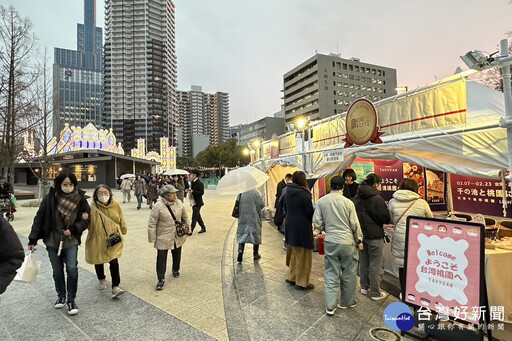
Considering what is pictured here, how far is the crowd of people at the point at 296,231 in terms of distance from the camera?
3.29 meters

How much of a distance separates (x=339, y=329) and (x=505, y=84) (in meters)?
3.28

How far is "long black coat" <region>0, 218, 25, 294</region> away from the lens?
161cm

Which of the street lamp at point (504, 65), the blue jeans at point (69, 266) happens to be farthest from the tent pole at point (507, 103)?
the blue jeans at point (69, 266)

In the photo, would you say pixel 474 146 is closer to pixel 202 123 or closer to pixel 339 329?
pixel 339 329

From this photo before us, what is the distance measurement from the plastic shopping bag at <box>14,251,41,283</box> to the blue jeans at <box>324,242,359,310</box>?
11.2ft

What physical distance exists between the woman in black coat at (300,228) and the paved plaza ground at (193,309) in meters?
0.28

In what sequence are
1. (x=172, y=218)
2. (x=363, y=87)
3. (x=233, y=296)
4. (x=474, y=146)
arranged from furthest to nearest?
(x=363, y=87) → (x=172, y=218) → (x=233, y=296) → (x=474, y=146)

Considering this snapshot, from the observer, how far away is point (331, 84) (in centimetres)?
8269

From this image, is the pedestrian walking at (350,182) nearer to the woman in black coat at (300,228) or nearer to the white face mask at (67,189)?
the woman in black coat at (300,228)

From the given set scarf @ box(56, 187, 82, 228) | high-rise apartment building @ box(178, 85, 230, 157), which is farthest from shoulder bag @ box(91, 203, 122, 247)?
high-rise apartment building @ box(178, 85, 230, 157)

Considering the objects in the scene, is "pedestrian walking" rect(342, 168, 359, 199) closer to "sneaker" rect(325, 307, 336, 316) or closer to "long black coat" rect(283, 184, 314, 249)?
"long black coat" rect(283, 184, 314, 249)

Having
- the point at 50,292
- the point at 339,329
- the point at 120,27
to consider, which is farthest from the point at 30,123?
the point at 120,27

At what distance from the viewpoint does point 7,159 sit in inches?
544

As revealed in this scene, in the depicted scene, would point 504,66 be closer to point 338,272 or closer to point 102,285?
point 338,272
